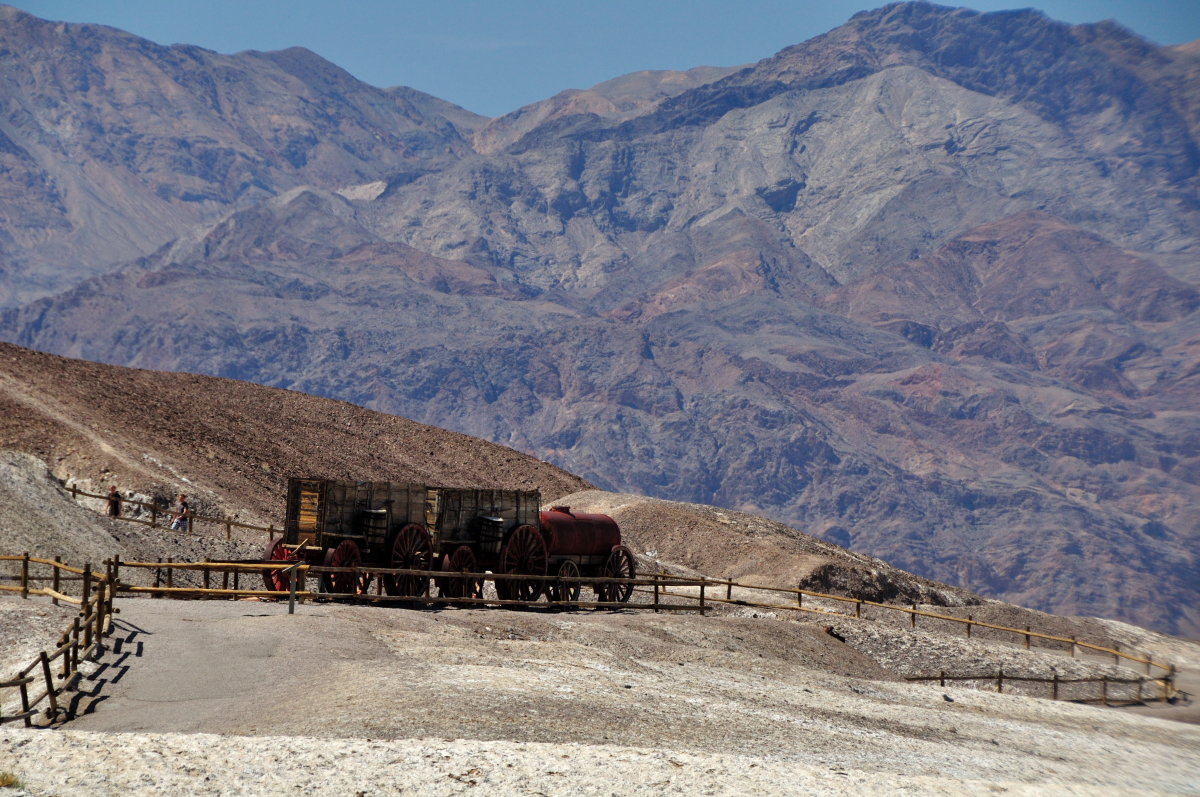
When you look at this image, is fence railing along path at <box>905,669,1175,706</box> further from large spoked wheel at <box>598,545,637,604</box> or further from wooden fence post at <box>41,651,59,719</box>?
wooden fence post at <box>41,651,59,719</box>

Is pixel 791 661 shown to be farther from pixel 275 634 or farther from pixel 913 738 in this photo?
pixel 275 634

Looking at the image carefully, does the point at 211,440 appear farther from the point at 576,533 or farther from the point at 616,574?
the point at 576,533

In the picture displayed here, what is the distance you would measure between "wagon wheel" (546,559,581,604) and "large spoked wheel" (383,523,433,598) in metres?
3.92

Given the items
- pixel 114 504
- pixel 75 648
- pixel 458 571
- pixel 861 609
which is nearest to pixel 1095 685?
pixel 861 609

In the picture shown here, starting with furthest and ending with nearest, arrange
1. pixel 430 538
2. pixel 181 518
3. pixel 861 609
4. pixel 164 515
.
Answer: pixel 164 515
pixel 861 609
pixel 181 518
pixel 430 538

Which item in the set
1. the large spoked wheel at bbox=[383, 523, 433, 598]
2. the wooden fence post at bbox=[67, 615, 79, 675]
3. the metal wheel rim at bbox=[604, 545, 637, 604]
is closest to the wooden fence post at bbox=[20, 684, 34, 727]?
the wooden fence post at bbox=[67, 615, 79, 675]

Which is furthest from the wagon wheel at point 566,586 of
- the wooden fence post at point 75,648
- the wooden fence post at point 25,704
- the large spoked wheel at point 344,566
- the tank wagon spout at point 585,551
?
the wooden fence post at point 25,704

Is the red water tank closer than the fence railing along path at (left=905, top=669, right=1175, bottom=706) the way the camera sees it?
Yes

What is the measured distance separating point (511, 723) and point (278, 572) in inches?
518

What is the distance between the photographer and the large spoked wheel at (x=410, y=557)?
1107 inches

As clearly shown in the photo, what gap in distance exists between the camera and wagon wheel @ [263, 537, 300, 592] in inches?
1075

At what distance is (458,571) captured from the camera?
29.1 meters

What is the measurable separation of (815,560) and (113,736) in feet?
132

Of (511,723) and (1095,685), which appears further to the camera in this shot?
(1095,685)
